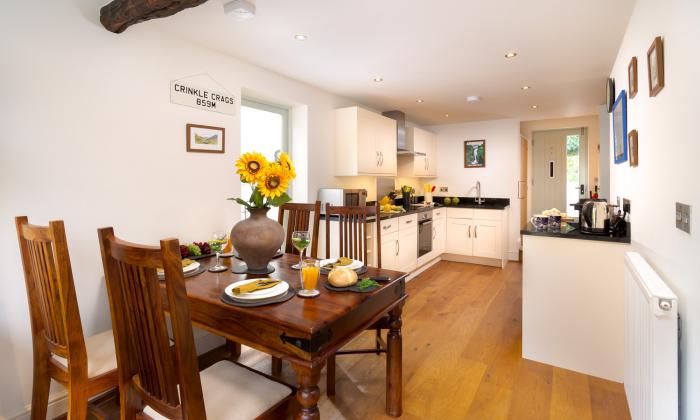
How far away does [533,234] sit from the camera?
2420 mm

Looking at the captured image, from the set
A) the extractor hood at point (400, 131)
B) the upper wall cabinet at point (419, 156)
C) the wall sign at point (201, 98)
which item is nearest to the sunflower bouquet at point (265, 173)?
the wall sign at point (201, 98)

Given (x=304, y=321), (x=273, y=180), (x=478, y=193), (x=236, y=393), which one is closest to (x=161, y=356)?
(x=236, y=393)

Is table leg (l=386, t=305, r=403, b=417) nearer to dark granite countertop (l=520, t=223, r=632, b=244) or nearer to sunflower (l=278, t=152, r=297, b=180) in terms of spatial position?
sunflower (l=278, t=152, r=297, b=180)

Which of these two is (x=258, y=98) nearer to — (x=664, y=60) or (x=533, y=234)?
(x=533, y=234)

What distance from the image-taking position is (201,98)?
8.32 ft

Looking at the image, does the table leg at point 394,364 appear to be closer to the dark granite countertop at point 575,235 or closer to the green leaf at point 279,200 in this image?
the green leaf at point 279,200

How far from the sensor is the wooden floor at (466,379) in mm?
1905

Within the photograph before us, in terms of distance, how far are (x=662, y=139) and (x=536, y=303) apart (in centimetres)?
138

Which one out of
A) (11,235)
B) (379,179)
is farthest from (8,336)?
(379,179)

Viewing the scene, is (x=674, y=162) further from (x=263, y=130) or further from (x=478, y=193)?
(x=478, y=193)

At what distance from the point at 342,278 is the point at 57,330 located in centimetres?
118

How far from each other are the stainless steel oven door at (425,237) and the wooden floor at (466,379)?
1.41 metres

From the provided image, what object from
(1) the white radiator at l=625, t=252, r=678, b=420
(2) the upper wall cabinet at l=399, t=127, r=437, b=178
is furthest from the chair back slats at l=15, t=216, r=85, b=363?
(2) the upper wall cabinet at l=399, t=127, r=437, b=178

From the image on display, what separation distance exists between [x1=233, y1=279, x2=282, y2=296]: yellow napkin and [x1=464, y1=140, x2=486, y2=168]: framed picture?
5.02 metres
